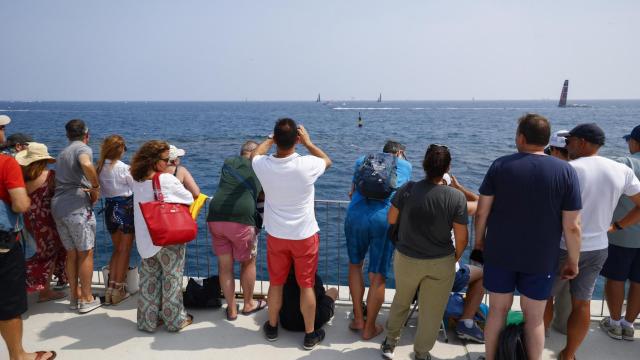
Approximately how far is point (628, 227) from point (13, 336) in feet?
17.3

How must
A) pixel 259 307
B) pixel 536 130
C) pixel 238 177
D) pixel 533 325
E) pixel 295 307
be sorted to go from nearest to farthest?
pixel 536 130, pixel 533 325, pixel 295 307, pixel 238 177, pixel 259 307

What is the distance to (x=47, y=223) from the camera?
4.76 metres

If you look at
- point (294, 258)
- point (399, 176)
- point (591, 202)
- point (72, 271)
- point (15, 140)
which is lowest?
point (72, 271)

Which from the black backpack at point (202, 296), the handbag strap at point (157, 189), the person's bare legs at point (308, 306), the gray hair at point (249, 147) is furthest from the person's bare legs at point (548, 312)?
the handbag strap at point (157, 189)

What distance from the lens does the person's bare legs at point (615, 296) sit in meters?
4.13

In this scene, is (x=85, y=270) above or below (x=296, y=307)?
above

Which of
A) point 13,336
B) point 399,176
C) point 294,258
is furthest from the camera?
point 399,176

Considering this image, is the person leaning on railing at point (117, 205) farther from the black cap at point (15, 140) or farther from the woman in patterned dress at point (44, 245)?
the black cap at point (15, 140)

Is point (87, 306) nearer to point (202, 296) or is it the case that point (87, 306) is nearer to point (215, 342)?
point (202, 296)

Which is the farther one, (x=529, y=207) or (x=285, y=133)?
(x=285, y=133)

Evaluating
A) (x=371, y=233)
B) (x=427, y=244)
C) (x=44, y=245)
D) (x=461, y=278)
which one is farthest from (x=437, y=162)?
(x=44, y=245)

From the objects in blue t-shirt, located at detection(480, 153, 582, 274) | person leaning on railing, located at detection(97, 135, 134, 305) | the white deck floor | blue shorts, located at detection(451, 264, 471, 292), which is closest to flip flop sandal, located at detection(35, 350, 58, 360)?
the white deck floor

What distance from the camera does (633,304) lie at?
4.21 m

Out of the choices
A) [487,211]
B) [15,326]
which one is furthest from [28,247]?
[487,211]
